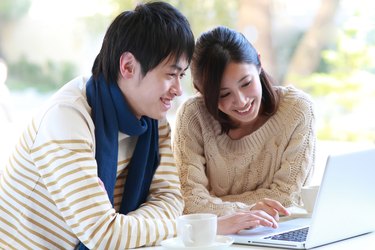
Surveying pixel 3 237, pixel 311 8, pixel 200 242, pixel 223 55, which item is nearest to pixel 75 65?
pixel 311 8

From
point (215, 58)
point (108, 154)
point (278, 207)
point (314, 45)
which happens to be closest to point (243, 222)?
point (278, 207)

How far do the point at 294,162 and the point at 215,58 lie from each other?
0.37 m

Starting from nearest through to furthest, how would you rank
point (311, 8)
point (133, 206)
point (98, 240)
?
point (98, 240) < point (133, 206) < point (311, 8)

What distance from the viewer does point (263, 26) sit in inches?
188

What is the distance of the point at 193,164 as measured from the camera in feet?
7.05

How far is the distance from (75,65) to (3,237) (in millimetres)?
3533

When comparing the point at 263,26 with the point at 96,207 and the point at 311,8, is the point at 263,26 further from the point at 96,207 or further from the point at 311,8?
the point at 96,207

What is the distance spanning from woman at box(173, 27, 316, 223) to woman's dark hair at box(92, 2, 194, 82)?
0.30m

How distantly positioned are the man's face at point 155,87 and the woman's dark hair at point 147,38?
17mm

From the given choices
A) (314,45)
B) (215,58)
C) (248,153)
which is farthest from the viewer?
(314,45)

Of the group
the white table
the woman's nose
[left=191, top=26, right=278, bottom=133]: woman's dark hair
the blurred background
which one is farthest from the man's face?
the blurred background

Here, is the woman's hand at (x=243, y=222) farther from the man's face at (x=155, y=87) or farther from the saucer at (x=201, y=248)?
the man's face at (x=155, y=87)

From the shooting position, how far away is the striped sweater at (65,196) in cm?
160

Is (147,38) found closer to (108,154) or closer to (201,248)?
(108,154)
